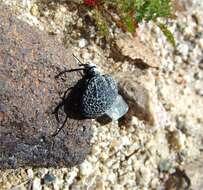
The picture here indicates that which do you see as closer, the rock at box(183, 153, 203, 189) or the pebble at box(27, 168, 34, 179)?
the pebble at box(27, 168, 34, 179)

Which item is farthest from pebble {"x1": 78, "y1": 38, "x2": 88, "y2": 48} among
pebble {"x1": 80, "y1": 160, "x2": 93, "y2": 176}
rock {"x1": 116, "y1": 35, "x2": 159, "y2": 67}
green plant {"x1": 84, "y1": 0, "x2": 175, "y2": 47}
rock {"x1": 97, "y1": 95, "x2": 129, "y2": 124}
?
pebble {"x1": 80, "y1": 160, "x2": 93, "y2": 176}

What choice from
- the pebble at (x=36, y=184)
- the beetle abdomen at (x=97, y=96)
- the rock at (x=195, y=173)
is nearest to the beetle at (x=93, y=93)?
the beetle abdomen at (x=97, y=96)

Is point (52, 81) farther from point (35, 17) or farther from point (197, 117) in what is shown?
point (197, 117)

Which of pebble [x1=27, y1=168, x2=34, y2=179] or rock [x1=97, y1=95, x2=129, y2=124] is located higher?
rock [x1=97, y1=95, x2=129, y2=124]

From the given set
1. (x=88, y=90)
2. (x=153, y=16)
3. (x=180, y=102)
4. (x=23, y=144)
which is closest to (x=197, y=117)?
(x=180, y=102)

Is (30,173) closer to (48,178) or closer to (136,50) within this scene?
→ (48,178)

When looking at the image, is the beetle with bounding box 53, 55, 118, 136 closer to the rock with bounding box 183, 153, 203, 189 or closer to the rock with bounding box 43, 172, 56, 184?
the rock with bounding box 43, 172, 56, 184

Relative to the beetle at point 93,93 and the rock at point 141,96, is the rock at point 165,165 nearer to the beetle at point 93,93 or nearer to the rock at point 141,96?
the rock at point 141,96
